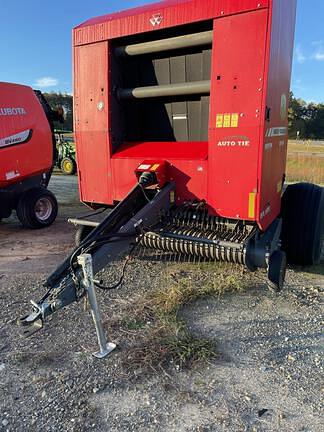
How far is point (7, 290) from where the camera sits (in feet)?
11.4

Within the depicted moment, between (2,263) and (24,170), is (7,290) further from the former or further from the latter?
(24,170)

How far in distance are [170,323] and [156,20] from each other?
2648 millimetres

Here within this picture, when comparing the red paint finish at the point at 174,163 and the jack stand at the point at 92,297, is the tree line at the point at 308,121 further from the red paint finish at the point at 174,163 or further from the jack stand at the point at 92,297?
the jack stand at the point at 92,297

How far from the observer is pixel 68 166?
14547 mm

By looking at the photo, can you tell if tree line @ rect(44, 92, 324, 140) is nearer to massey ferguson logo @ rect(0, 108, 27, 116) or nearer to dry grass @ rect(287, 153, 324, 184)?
dry grass @ rect(287, 153, 324, 184)

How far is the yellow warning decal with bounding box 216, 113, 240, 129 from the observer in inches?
117

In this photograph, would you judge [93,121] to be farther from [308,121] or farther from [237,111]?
[308,121]

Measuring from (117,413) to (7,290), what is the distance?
6.63 ft

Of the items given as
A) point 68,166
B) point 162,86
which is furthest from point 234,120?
point 68,166

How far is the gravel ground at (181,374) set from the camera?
1.89 metres

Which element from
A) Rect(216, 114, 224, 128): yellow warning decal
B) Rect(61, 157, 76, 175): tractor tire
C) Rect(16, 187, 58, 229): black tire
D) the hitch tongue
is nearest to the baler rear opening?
Rect(216, 114, 224, 128): yellow warning decal

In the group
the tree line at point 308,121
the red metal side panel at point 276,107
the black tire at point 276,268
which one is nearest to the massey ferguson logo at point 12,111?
the red metal side panel at point 276,107

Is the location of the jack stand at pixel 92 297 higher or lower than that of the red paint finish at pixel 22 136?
lower

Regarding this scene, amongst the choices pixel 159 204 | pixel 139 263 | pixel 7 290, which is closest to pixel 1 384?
pixel 7 290
